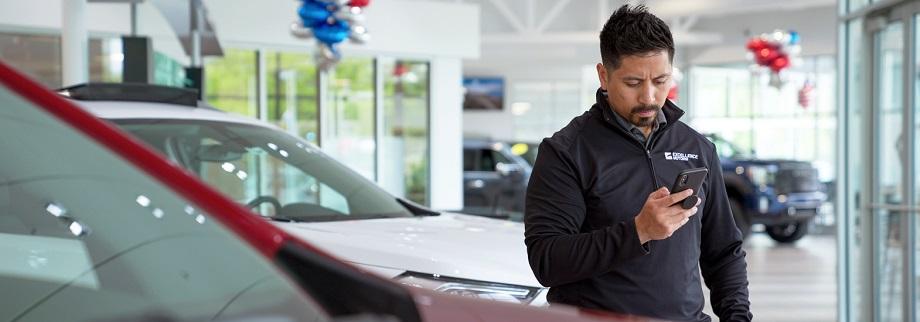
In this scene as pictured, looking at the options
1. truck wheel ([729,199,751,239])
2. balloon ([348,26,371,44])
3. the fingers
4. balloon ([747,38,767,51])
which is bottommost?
truck wheel ([729,199,751,239])

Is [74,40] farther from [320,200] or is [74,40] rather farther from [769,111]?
[769,111]

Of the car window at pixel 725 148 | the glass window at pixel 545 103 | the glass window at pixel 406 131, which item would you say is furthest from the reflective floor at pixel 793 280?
the glass window at pixel 545 103

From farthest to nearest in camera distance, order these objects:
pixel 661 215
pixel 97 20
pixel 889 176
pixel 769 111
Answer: pixel 769 111
pixel 97 20
pixel 889 176
pixel 661 215

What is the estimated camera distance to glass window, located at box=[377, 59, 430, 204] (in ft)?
47.8

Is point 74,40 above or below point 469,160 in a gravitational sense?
above

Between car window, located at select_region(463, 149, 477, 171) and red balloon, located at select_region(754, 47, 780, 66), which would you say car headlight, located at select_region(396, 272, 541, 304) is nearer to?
car window, located at select_region(463, 149, 477, 171)

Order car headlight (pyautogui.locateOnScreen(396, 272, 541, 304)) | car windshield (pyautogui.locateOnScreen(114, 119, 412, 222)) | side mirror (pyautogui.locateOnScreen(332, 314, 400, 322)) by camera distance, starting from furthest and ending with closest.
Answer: car windshield (pyautogui.locateOnScreen(114, 119, 412, 222)) < car headlight (pyautogui.locateOnScreen(396, 272, 541, 304)) < side mirror (pyautogui.locateOnScreen(332, 314, 400, 322))

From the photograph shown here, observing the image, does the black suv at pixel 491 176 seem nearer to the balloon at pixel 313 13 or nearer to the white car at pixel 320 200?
the balloon at pixel 313 13

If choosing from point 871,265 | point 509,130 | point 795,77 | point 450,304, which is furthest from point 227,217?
point 509,130

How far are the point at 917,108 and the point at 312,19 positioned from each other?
16.5 feet

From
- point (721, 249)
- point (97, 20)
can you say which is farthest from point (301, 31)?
point (721, 249)

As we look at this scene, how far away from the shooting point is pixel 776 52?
57.4ft

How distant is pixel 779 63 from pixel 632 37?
15.9m

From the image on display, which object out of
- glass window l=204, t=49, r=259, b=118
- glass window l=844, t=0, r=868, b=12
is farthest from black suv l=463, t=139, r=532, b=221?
glass window l=844, t=0, r=868, b=12
